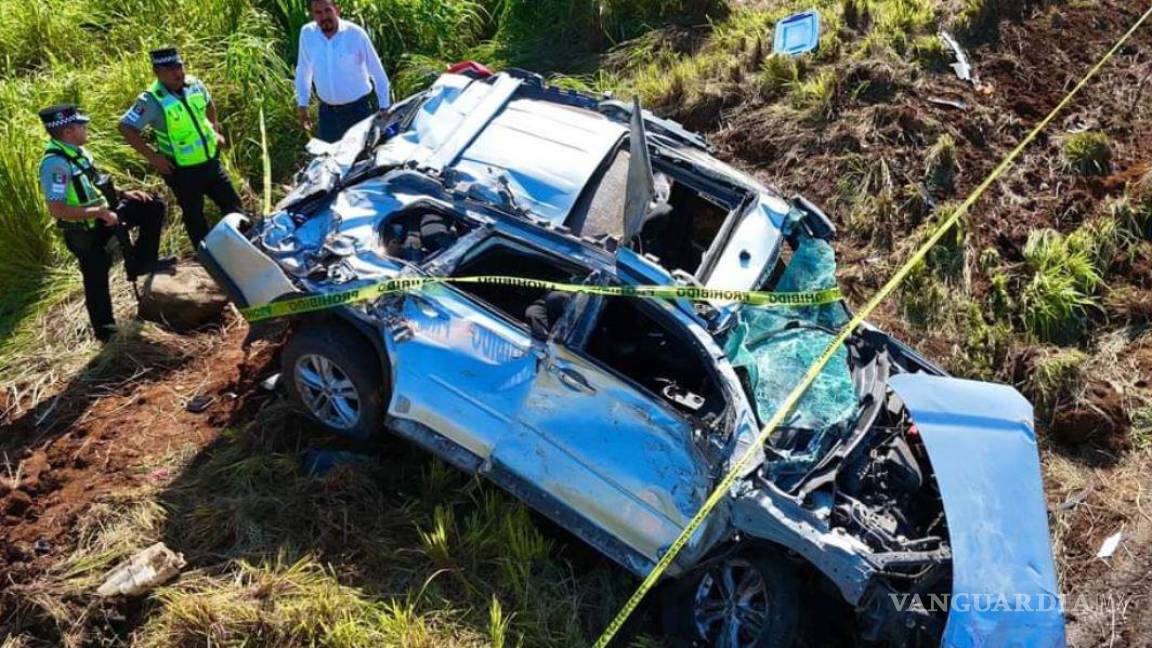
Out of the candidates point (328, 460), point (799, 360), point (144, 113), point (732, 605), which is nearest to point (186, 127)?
point (144, 113)

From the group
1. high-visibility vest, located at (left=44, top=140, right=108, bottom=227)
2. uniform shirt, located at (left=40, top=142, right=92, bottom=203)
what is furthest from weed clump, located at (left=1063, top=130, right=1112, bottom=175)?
uniform shirt, located at (left=40, top=142, right=92, bottom=203)

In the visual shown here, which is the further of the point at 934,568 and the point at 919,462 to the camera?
the point at 919,462

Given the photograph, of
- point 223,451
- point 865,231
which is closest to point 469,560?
point 223,451

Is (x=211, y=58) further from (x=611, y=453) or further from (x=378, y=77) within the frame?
(x=611, y=453)

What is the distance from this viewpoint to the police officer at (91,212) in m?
5.84

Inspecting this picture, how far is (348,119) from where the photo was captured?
23.5 ft

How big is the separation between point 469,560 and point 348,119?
3.53m

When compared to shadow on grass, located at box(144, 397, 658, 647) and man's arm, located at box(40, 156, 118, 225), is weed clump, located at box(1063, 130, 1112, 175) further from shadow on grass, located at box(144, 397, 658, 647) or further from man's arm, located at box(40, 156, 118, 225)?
man's arm, located at box(40, 156, 118, 225)

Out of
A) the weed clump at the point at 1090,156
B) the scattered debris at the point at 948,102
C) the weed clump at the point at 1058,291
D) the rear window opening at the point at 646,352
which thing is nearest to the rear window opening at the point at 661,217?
the rear window opening at the point at 646,352

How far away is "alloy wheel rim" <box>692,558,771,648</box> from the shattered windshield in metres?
0.56

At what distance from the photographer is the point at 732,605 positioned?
4723 millimetres

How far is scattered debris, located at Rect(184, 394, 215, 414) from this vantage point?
594 centimetres

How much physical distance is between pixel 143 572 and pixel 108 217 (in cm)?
231

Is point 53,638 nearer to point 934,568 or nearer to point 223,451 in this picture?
point 223,451
